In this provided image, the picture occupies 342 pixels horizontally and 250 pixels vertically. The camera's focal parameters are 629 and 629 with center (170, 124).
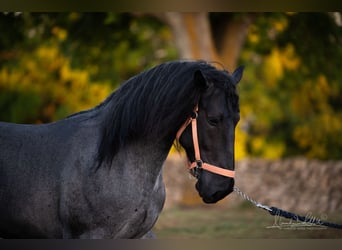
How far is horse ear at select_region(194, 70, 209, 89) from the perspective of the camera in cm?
395

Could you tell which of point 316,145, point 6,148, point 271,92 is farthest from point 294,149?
point 6,148

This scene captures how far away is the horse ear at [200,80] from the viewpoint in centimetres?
395

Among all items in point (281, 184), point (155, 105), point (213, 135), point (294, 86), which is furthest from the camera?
point (294, 86)

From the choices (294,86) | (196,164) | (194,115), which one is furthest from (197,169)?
(294,86)

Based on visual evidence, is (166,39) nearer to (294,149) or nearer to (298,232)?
(294,149)

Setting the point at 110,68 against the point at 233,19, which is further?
the point at 110,68

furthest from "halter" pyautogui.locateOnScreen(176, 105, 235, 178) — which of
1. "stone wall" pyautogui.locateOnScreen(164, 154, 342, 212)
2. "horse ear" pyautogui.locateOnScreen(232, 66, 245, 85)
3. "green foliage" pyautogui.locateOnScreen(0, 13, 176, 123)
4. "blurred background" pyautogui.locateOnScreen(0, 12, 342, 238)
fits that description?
"green foliage" pyautogui.locateOnScreen(0, 13, 176, 123)

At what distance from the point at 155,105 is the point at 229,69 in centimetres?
914

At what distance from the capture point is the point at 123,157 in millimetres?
4188

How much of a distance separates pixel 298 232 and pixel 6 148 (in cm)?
452

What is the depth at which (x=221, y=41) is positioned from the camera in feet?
46.2

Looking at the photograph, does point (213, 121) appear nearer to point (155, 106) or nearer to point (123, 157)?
point (155, 106)

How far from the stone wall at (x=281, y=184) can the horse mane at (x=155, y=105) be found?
8.68 m

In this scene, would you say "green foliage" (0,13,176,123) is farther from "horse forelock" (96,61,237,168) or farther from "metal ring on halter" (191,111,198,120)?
"metal ring on halter" (191,111,198,120)
